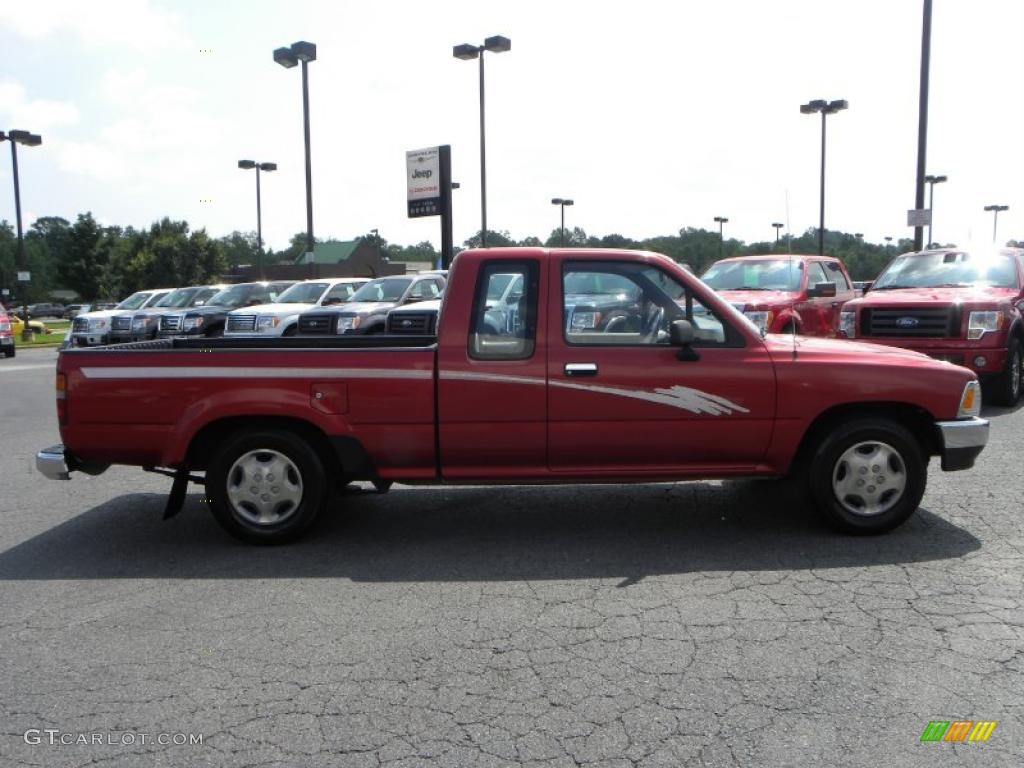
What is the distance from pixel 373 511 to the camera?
21.3 ft

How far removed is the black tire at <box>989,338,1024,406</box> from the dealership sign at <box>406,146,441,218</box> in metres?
18.2

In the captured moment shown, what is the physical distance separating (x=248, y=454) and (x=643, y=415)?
2413mm

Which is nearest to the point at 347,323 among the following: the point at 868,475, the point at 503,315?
the point at 503,315

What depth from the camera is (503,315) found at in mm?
5480

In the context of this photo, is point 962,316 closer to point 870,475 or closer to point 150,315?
point 870,475

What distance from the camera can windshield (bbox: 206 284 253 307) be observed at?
73.8 ft

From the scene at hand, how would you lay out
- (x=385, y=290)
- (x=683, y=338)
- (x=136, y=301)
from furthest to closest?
(x=136, y=301) < (x=385, y=290) < (x=683, y=338)

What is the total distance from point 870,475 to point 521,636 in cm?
264

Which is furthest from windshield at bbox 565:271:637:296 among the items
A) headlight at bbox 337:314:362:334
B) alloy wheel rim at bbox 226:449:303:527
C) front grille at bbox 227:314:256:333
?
front grille at bbox 227:314:256:333

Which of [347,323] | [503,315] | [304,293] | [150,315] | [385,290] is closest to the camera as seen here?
[503,315]

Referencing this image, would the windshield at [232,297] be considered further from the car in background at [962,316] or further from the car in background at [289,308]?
the car in background at [962,316]

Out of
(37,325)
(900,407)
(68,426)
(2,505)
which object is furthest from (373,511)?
(37,325)

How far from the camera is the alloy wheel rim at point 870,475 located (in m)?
5.51

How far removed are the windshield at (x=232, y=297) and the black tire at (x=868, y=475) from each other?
19.1 metres
